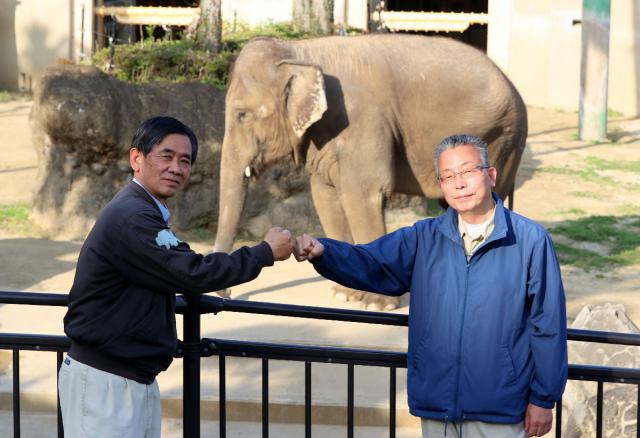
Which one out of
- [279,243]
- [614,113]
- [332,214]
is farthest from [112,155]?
[614,113]

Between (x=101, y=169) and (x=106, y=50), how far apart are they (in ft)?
9.17

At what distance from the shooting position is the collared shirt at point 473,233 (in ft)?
12.7

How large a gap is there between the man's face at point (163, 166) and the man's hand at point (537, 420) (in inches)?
51.8

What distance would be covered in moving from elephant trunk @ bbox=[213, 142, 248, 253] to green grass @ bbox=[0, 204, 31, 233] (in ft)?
11.3

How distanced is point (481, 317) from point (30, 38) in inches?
729

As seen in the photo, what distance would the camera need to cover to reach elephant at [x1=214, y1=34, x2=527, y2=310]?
9.16m

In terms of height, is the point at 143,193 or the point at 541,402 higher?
the point at 143,193

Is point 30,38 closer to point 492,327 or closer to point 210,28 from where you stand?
point 210,28

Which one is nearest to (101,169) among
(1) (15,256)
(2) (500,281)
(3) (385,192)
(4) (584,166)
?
(1) (15,256)

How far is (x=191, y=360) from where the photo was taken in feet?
13.1

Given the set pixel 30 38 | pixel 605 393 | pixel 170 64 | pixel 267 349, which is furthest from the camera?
pixel 30 38

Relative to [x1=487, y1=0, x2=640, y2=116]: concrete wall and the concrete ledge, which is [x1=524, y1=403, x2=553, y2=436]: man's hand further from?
[x1=487, y1=0, x2=640, y2=116]: concrete wall

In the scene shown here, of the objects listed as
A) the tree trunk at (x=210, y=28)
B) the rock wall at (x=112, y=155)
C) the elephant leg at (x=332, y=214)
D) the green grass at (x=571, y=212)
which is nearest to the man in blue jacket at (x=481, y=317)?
the elephant leg at (x=332, y=214)

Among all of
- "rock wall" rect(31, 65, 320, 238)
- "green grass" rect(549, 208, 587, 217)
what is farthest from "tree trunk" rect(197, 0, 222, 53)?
"green grass" rect(549, 208, 587, 217)
